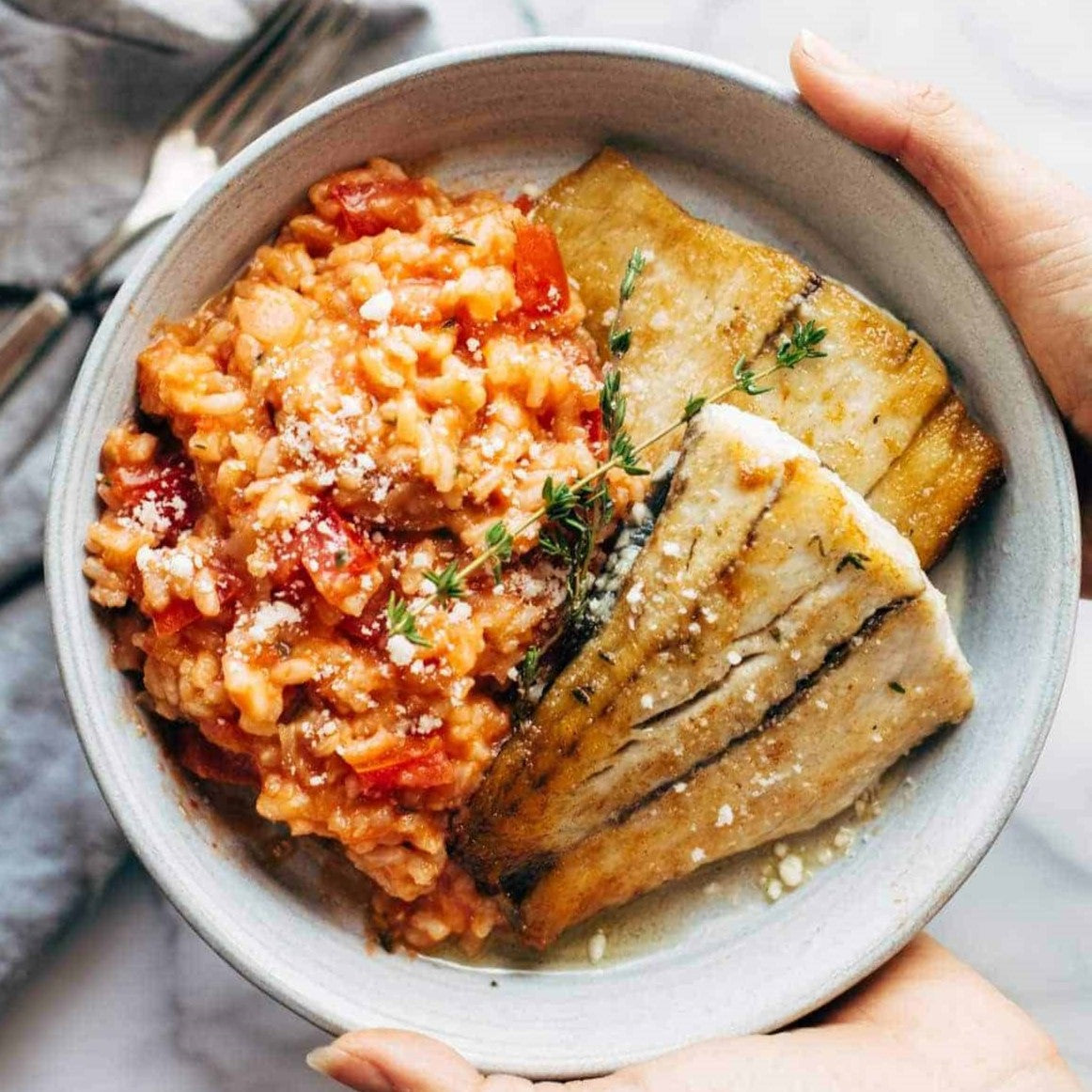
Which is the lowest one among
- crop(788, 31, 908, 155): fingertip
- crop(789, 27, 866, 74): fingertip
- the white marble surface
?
the white marble surface

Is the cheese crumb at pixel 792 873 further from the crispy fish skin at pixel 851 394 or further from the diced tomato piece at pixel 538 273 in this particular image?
the diced tomato piece at pixel 538 273

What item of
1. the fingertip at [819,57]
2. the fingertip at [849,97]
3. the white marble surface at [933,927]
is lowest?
the white marble surface at [933,927]

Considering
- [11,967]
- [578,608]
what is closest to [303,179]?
[578,608]

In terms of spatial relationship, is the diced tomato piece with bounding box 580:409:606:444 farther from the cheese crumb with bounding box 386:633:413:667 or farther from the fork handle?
the fork handle


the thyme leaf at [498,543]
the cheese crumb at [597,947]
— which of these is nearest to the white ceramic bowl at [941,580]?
the cheese crumb at [597,947]

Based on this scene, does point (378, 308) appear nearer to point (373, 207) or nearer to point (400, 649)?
point (373, 207)

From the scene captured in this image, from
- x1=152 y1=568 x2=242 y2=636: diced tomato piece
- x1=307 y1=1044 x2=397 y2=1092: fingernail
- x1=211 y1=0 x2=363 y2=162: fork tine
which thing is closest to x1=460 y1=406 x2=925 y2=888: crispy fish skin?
x1=307 y1=1044 x2=397 y2=1092: fingernail
